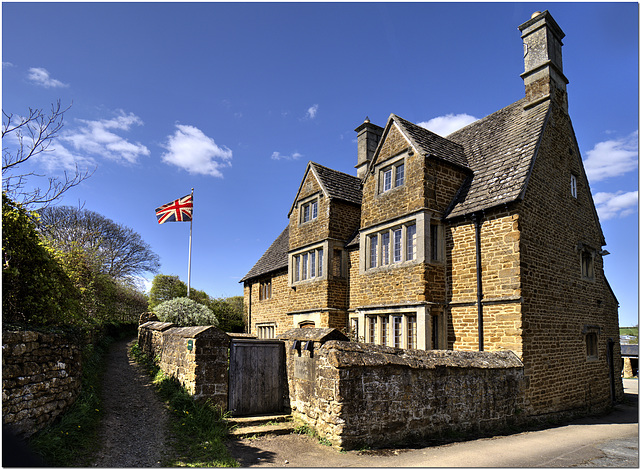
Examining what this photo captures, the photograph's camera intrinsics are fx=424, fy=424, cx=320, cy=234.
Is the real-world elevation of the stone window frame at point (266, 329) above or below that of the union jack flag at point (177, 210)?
below

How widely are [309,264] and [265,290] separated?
6.84 meters

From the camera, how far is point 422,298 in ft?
44.4

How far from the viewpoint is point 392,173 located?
15953 mm

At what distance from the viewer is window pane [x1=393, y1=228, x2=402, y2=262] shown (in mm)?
15000

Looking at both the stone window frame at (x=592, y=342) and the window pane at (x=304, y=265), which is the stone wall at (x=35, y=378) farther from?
the stone window frame at (x=592, y=342)

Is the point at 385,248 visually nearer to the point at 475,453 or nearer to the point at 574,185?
the point at 574,185

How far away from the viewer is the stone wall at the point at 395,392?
874 centimetres

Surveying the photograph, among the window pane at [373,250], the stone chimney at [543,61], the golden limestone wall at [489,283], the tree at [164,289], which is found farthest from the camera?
the tree at [164,289]

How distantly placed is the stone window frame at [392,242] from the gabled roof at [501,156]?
1.02 metres

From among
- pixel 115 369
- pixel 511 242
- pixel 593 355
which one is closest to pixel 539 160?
pixel 511 242

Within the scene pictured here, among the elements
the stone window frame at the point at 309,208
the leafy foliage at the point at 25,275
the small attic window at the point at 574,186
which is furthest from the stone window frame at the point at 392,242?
the leafy foliage at the point at 25,275

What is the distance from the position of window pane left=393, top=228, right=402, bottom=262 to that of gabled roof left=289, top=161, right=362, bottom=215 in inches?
185

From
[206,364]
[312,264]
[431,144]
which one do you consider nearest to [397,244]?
[431,144]

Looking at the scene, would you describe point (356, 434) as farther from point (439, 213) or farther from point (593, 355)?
point (593, 355)
